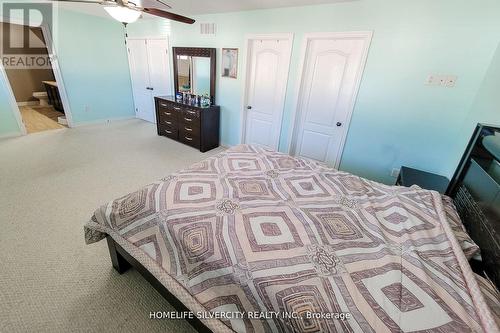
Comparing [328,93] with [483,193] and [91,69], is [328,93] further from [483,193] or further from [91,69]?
[91,69]

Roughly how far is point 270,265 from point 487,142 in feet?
5.18

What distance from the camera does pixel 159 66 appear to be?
4.57 metres

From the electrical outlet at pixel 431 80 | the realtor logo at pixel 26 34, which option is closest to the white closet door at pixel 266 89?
the electrical outlet at pixel 431 80

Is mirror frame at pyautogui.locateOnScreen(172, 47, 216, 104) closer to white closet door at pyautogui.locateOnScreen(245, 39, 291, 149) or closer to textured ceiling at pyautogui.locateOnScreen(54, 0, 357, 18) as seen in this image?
textured ceiling at pyautogui.locateOnScreen(54, 0, 357, 18)

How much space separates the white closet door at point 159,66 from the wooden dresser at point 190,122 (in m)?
0.63

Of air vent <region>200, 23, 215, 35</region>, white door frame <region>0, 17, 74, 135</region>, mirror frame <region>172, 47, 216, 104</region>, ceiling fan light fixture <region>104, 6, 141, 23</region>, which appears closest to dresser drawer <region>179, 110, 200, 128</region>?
mirror frame <region>172, 47, 216, 104</region>

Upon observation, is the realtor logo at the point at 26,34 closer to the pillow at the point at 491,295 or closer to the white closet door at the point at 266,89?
the white closet door at the point at 266,89

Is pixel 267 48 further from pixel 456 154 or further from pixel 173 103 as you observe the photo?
pixel 456 154

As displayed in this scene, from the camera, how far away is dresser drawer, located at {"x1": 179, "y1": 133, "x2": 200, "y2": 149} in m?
3.87

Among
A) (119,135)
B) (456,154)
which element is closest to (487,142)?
(456,154)

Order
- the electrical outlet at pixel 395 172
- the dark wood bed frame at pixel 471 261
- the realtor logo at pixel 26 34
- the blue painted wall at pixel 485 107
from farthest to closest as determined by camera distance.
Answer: the realtor logo at pixel 26 34
the electrical outlet at pixel 395 172
the blue painted wall at pixel 485 107
the dark wood bed frame at pixel 471 261

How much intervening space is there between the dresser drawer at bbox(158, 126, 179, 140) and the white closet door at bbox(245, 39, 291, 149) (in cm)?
146

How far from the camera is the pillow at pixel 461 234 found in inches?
44.8

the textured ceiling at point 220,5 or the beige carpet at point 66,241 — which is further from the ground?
the textured ceiling at point 220,5
